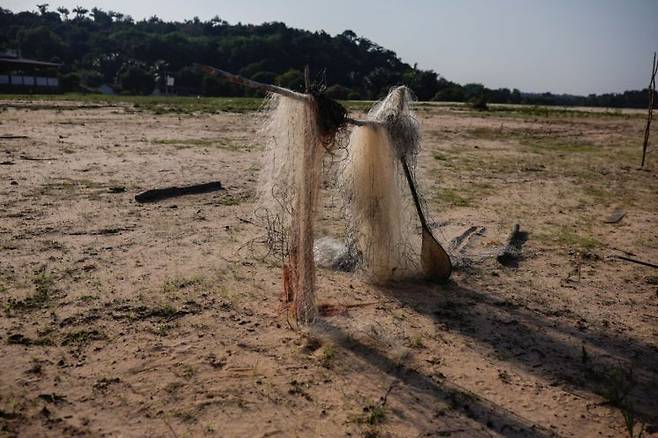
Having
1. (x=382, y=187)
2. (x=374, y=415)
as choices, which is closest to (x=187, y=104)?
(x=382, y=187)

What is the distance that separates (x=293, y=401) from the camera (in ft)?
12.6

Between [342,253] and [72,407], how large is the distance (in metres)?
3.57

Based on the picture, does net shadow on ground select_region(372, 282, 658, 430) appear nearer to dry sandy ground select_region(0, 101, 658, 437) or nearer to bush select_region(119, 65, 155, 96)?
dry sandy ground select_region(0, 101, 658, 437)

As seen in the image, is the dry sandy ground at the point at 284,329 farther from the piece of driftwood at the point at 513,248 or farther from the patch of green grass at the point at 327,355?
the piece of driftwood at the point at 513,248

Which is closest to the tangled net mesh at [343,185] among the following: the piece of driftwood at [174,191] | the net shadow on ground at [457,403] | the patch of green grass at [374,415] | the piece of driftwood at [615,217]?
the net shadow on ground at [457,403]

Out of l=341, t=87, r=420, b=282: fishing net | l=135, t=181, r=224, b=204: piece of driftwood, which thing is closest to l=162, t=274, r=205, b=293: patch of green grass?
l=341, t=87, r=420, b=282: fishing net

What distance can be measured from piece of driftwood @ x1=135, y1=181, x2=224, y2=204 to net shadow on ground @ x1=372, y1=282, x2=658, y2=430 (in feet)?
15.1

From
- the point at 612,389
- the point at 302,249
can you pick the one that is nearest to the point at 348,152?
the point at 302,249

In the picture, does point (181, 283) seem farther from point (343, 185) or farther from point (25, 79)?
point (25, 79)

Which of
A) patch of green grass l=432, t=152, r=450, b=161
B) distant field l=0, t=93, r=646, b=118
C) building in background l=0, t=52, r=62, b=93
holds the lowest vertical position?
patch of green grass l=432, t=152, r=450, b=161

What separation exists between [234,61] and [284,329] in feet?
300

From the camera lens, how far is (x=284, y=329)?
4.86 meters

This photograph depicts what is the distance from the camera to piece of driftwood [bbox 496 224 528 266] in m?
6.88

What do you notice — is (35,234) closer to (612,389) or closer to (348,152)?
(348,152)
